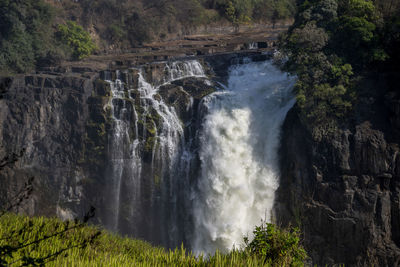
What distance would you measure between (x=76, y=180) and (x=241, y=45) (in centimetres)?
1339

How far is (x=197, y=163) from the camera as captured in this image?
17.2 metres

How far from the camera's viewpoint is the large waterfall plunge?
16000mm

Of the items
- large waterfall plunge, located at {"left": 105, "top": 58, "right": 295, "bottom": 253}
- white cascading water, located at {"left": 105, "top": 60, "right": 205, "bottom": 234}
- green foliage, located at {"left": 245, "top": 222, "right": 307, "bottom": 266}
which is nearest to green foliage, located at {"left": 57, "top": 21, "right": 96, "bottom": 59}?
large waterfall plunge, located at {"left": 105, "top": 58, "right": 295, "bottom": 253}

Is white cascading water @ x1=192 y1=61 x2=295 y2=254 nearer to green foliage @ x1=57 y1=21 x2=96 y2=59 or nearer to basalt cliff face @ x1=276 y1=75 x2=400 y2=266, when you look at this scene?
basalt cliff face @ x1=276 y1=75 x2=400 y2=266

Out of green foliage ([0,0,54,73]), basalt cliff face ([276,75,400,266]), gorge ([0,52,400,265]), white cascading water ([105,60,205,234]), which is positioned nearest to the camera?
basalt cliff face ([276,75,400,266])

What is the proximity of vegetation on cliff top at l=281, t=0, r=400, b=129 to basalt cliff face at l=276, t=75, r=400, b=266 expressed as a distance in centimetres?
82

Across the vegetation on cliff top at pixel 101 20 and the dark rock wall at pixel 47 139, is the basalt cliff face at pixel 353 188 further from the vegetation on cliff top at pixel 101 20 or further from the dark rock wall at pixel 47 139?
the vegetation on cliff top at pixel 101 20

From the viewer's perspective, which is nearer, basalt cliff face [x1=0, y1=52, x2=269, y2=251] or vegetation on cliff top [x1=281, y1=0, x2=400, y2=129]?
vegetation on cliff top [x1=281, y1=0, x2=400, y2=129]

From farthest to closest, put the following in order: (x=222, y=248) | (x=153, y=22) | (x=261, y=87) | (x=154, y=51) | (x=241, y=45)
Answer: (x=153, y=22) → (x=154, y=51) → (x=241, y=45) → (x=261, y=87) → (x=222, y=248)

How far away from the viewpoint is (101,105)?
1944cm

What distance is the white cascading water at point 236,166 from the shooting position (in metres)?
15.9

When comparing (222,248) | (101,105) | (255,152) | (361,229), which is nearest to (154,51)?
(101,105)

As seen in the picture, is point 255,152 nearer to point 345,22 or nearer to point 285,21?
point 345,22

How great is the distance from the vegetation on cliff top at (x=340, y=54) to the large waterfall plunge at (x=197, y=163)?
183cm
